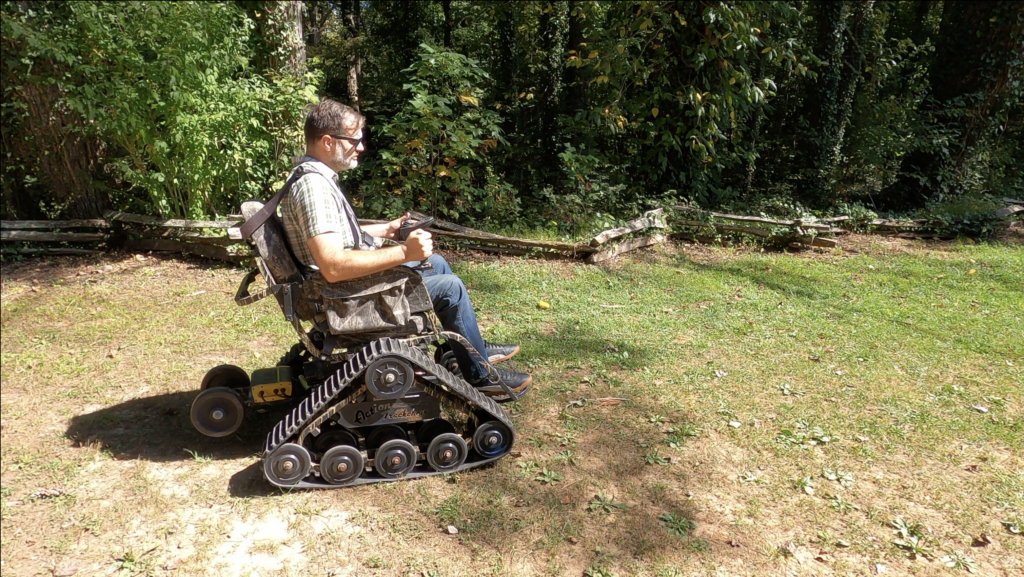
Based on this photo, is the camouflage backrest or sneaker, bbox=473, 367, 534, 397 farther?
sneaker, bbox=473, 367, 534, 397

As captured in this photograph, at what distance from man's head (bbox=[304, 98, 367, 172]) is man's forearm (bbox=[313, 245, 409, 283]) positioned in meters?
0.49

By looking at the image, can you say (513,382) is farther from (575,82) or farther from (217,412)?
(575,82)

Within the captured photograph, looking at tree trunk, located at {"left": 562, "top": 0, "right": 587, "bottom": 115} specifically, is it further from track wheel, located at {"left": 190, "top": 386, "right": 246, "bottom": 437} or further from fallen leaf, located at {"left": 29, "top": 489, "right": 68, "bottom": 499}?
fallen leaf, located at {"left": 29, "top": 489, "right": 68, "bottom": 499}

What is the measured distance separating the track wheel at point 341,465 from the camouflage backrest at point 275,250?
825 millimetres

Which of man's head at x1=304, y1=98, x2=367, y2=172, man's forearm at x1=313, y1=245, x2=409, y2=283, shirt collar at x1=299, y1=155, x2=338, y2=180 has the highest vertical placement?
man's head at x1=304, y1=98, x2=367, y2=172

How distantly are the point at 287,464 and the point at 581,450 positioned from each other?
1559 millimetres

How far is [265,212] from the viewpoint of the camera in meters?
3.04

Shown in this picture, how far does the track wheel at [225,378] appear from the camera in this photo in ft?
12.1

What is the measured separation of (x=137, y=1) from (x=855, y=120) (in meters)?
10.8

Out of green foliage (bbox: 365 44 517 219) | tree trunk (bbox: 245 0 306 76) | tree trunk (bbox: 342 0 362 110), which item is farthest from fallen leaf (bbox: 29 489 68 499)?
tree trunk (bbox: 342 0 362 110)

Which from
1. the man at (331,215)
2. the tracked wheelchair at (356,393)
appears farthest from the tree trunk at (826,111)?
the man at (331,215)

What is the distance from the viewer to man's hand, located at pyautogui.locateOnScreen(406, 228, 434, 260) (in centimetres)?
301

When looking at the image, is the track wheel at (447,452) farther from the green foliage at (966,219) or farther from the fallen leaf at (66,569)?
the green foliage at (966,219)

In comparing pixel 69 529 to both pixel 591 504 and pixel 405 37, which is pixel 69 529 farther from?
pixel 405 37
